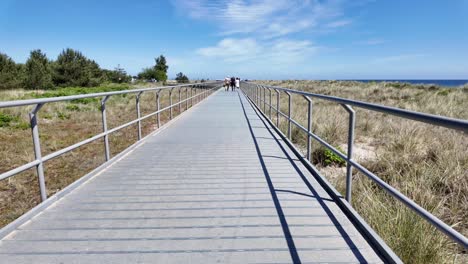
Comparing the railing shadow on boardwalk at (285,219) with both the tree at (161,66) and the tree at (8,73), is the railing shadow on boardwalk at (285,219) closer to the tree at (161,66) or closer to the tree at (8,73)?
the tree at (8,73)

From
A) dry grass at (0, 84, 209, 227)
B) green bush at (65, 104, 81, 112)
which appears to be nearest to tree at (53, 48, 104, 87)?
green bush at (65, 104, 81, 112)

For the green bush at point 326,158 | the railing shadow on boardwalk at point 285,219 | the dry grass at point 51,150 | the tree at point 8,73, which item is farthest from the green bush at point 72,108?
the tree at point 8,73

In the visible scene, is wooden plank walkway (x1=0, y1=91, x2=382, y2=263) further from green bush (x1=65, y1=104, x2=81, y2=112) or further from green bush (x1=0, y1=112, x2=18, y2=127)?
green bush (x1=65, y1=104, x2=81, y2=112)

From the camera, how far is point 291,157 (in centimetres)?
511

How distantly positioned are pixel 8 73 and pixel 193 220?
4985 cm

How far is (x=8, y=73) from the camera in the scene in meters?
42.2

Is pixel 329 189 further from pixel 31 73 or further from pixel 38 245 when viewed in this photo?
pixel 31 73

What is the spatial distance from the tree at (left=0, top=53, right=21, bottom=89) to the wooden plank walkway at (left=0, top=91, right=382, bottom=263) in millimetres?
46621

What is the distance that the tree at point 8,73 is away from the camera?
136ft

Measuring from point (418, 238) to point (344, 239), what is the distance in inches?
23.0

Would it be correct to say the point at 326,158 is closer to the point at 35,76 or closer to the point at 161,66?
the point at 35,76

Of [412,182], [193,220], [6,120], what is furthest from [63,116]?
[412,182]

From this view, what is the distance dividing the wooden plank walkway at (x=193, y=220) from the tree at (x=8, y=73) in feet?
153

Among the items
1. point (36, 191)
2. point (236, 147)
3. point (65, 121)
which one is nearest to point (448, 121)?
point (236, 147)
